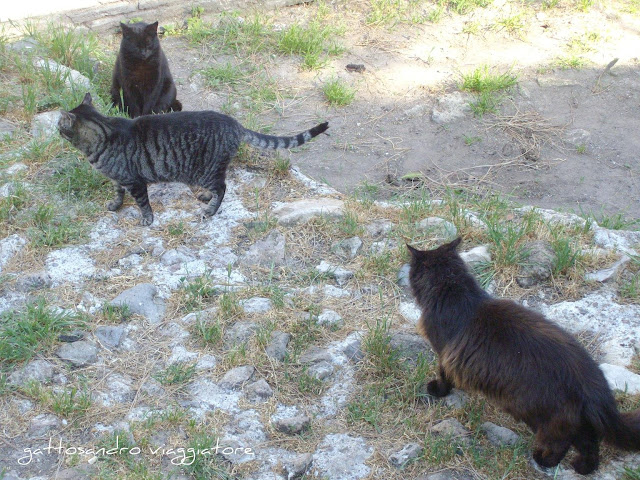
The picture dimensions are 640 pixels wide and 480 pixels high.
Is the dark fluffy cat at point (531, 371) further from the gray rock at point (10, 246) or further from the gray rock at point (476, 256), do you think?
the gray rock at point (10, 246)

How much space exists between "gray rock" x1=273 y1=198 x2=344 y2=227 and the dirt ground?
0.68m

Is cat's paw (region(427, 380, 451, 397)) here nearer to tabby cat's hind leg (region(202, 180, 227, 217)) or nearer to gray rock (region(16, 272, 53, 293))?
tabby cat's hind leg (region(202, 180, 227, 217))

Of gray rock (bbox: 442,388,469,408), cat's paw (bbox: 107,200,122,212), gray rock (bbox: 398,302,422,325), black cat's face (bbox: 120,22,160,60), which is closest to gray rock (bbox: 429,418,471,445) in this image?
gray rock (bbox: 442,388,469,408)

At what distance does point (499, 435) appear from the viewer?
11.7ft

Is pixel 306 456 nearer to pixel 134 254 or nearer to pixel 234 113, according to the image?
pixel 134 254

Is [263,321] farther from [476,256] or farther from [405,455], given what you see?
[476,256]

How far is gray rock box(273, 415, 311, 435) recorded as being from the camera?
359cm

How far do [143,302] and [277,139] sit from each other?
186cm

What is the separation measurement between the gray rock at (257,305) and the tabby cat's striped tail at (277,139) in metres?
1.53

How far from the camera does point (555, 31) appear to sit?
8.41 meters

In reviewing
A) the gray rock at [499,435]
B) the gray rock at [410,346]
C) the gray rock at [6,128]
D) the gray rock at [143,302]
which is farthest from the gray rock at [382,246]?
the gray rock at [6,128]

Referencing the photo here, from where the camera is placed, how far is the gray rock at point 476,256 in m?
4.72

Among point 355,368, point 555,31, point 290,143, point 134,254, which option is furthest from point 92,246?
point 555,31

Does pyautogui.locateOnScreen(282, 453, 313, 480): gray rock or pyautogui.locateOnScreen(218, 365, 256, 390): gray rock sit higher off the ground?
pyautogui.locateOnScreen(218, 365, 256, 390): gray rock
